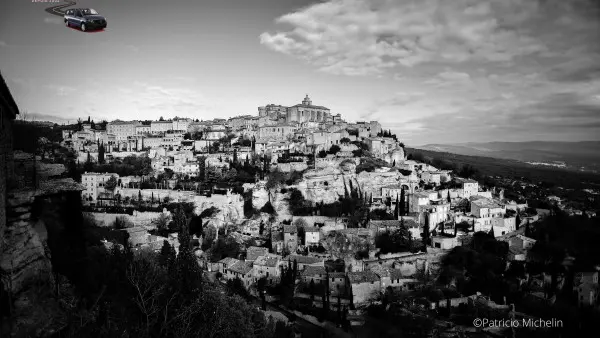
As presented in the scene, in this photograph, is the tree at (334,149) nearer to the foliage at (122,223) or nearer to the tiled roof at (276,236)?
the tiled roof at (276,236)

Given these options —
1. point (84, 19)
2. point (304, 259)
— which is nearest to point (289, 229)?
point (304, 259)

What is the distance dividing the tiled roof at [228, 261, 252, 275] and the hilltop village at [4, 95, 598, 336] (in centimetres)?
13

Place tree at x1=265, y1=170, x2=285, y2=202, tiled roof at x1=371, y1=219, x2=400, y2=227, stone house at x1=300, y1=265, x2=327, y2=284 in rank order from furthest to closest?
1. tree at x1=265, y1=170, x2=285, y2=202
2. tiled roof at x1=371, y1=219, x2=400, y2=227
3. stone house at x1=300, y1=265, x2=327, y2=284

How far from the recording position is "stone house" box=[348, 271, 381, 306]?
822 inches

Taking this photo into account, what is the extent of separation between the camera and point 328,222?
2911 centimetres

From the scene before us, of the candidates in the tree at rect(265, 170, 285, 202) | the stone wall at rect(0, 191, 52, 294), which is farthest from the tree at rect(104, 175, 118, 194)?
the stone wall at rect(0, 191, 52, 294)

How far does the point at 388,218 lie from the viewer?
97.9 feet

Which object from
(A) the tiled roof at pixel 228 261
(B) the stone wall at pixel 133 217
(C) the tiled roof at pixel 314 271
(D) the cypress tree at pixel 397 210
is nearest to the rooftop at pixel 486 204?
(D) the cypress tree at pixel 397 210

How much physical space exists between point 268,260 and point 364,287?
6148mm

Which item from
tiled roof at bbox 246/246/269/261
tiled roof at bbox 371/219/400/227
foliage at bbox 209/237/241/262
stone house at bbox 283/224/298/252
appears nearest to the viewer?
tiled roof at bbox 246/246/269/261

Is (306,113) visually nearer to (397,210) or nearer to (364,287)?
(397,210)

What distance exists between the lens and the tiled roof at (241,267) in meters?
22.1

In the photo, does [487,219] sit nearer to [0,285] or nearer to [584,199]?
[584,199]

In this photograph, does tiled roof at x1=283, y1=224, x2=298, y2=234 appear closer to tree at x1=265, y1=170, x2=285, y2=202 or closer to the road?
tree at x1=265, y1=170, x2=285, y2=202
